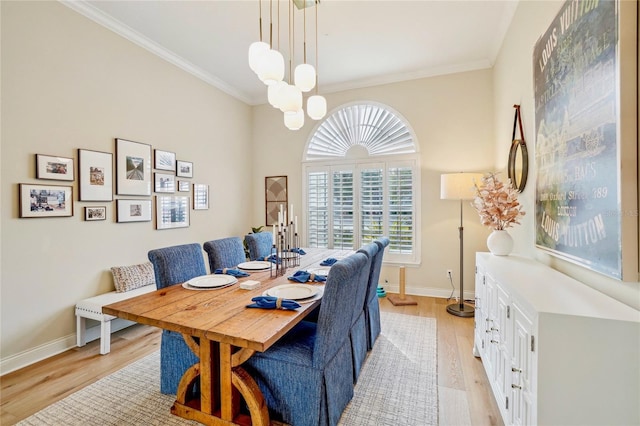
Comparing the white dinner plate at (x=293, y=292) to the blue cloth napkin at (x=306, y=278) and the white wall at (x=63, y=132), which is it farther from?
the white wall at (x=63, y=132)

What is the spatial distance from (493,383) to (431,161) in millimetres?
2862

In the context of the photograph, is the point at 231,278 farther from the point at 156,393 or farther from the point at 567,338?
the point at 567,338

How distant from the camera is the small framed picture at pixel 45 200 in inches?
90.5

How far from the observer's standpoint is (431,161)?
13.1 feet

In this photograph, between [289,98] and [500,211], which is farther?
[500,211]

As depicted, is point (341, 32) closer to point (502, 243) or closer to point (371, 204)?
point (371, 204)

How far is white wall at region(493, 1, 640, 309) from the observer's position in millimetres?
1256

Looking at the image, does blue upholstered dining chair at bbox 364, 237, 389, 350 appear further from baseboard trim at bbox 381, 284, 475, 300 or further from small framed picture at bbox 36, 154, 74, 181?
small framed picture at bbox 36, 154, 74, 181

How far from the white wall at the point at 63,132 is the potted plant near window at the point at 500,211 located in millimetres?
3519

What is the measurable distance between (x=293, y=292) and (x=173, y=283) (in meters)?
0.96

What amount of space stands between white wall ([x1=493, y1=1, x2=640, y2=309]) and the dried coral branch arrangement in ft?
0.36

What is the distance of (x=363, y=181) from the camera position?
14.3 feet

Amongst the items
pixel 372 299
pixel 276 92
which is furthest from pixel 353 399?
pixel 276 92

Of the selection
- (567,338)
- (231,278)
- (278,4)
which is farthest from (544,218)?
(278,4)
